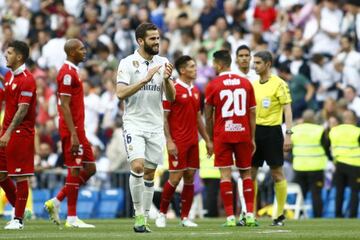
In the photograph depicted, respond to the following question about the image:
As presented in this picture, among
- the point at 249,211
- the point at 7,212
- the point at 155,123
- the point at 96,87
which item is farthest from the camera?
the point at 96,87

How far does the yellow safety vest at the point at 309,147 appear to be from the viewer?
27016 mm

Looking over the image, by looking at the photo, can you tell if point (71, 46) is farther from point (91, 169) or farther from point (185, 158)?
point (185, 158)

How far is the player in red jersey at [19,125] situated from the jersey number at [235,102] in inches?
116

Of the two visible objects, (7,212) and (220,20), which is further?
(220,20)

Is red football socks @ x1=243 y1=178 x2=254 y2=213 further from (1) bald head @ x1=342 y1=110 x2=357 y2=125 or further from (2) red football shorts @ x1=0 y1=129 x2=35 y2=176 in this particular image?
(1) bald head @ x1=342 y1=110 x2=357 y2=125

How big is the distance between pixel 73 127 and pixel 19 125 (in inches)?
38.0

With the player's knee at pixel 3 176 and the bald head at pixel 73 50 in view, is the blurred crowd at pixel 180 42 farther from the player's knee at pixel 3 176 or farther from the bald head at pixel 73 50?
the player's knee at pixel 3 176

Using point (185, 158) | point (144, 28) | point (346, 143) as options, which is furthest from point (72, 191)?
point (346, 143)

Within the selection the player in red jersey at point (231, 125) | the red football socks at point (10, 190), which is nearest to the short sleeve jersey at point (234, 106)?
the player in red jersey at point (231, 125)

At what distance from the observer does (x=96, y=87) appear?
33.8 meters

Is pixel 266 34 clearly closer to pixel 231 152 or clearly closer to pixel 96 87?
pixel 96 87

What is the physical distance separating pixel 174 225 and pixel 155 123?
4.02 meters

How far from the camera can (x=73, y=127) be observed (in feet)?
65.9

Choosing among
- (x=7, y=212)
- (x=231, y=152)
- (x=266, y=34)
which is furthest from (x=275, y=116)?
(x=266, y=34)
